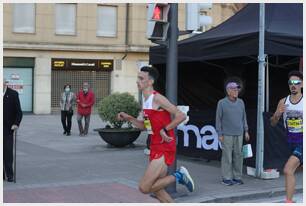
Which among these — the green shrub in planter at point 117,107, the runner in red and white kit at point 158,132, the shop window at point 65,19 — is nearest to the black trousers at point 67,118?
the green shrub in planter at point 117,107

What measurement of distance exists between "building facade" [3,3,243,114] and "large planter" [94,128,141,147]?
55.2 feet

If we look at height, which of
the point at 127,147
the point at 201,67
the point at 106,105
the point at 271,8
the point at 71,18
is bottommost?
the point at 127,147

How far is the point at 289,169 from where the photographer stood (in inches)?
277

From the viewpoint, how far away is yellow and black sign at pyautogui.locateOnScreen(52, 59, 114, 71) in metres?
31.0

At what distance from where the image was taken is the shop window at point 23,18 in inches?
1182

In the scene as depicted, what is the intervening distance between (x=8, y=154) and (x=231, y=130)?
357cm

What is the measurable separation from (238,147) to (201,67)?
15.3 ft

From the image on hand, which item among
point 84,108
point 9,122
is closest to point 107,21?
point 84,108

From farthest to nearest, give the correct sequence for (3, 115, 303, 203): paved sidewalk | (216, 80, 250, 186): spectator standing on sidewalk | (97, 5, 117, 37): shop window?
(97, 5, 117, 37): shop window, (216, 80, 250, 186): spectator standing on sidewalk, (3, 115, 303, 203): paved sidewalk

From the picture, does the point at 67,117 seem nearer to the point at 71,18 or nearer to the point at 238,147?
the point at 238,147

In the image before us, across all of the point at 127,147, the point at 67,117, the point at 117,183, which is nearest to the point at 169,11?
the point at 117,183

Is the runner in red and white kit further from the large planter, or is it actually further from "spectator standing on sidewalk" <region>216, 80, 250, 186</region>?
the large planter

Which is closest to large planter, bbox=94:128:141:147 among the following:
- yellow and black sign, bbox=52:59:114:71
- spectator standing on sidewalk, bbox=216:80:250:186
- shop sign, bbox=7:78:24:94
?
spectator standing on sidewalk, bbox=216:80:250:186

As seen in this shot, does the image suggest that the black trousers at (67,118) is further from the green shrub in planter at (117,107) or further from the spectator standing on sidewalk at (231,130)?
the spectator standing on sidewalk at (231,130)
